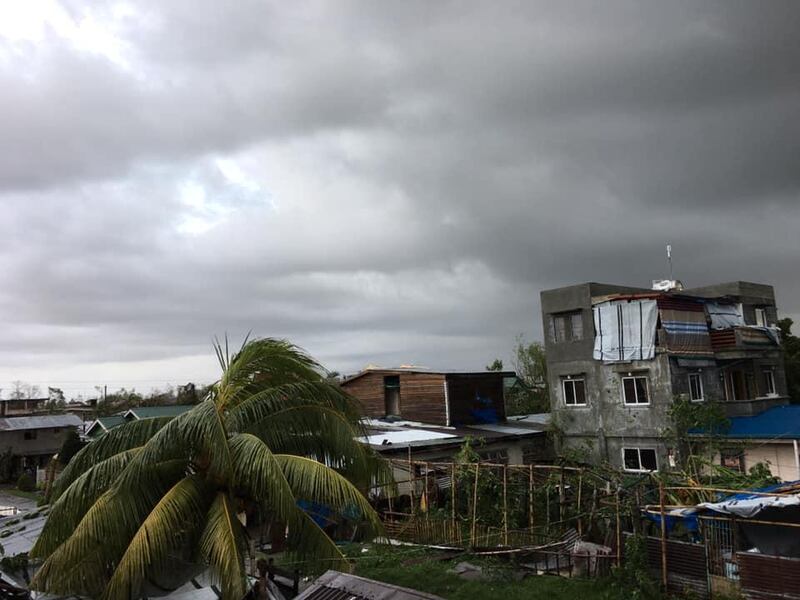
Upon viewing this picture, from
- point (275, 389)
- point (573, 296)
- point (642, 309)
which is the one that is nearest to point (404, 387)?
point (573, 296)

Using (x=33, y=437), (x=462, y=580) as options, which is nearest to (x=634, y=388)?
(x=462, y=580)

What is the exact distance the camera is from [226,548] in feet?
26.2

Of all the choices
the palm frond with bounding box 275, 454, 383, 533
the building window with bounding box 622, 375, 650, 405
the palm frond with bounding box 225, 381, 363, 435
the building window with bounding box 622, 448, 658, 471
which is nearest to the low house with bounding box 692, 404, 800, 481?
the building window with bounding box 622, 448, 658, 471

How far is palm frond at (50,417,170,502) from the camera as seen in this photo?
33.5 ft

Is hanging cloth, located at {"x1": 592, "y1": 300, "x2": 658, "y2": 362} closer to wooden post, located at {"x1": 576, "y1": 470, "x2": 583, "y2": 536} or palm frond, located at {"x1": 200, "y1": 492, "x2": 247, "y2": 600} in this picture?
wooden post, located at {"x1": 576, "y1": 470, "x2": 583, "y2": 536}

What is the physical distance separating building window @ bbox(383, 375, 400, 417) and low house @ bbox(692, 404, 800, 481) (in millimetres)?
14365

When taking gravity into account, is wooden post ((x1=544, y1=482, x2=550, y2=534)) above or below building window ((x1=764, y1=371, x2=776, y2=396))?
below

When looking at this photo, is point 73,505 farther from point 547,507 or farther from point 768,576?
point 768,576

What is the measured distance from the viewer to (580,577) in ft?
43.2

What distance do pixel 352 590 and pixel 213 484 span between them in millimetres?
3787

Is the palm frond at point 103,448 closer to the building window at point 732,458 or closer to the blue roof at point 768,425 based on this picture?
the blue roof at point 768,425

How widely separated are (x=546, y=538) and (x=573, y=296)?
14.8 m

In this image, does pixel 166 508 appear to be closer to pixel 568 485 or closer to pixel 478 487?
pixel 478 487

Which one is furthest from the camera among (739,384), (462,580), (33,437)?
(33,437)
